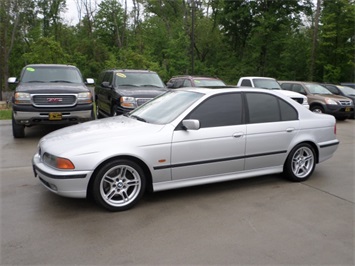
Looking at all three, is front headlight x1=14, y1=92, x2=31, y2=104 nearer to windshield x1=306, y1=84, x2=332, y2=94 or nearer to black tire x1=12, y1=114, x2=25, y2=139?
black tire x1=12, y1=114, x2=25, y2=139

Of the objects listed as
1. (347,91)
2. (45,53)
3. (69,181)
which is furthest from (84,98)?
(45,53)

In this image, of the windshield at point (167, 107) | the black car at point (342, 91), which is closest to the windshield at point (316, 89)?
the black car at point (342, 91)

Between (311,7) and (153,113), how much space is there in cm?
3442

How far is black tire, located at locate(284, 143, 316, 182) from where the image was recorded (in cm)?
515

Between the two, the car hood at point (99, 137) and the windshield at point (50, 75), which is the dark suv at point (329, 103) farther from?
the car hood at point (99, 137)

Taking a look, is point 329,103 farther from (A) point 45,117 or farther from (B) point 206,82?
(A) point 45,117

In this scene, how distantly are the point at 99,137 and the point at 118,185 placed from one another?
0.63 m

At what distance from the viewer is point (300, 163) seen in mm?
5289

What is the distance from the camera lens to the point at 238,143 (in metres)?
4.64

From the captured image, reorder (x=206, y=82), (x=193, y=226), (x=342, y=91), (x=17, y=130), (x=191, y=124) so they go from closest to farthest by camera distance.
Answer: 1. (x=193, y=226)
2. (x=191, y=124)
3. (x=17, y=130)
4. (x=206, y=82)
5. (x=342, y=91)

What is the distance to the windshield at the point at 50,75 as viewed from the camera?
29.3ft

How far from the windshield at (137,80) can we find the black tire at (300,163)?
18.7 feet

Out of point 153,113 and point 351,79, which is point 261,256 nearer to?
point 153,113

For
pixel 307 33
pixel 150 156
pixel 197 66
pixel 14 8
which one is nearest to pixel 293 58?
pixel 307 33
